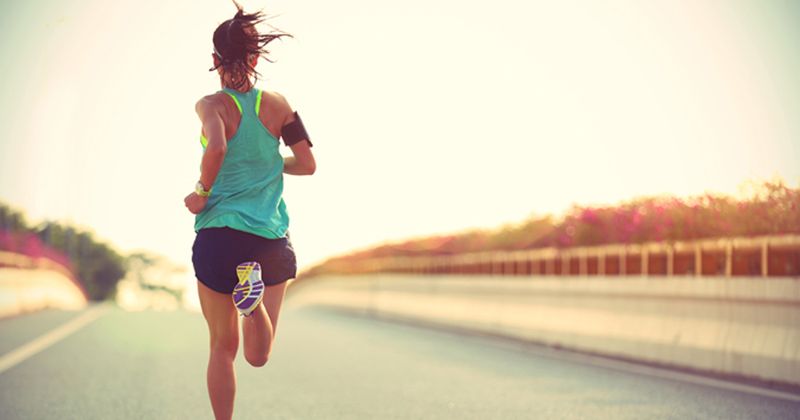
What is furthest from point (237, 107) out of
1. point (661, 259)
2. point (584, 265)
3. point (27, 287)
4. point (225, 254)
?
point (27, 287)

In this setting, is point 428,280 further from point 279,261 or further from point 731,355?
point 279,261

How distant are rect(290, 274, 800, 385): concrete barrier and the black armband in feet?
17.1

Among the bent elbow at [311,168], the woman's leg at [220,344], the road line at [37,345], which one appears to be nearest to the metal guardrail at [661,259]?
the bent elbow at [311,168]

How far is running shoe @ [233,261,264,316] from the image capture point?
4828 millimetres

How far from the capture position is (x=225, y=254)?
4.94 meters

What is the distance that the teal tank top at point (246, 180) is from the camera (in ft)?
16.2

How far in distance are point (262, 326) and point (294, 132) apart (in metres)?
0.97

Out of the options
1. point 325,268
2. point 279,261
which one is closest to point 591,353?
point 279,261

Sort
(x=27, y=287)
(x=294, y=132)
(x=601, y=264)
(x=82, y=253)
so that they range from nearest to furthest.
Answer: (x=294, y=132), (x=601, y=264), (x=27, y=287), (x=82, y=253)

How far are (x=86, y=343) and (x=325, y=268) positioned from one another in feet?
117

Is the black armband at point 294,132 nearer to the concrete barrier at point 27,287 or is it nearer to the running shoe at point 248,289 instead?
the running shoe at point 248,289

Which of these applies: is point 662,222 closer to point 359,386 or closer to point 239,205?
point 359,386

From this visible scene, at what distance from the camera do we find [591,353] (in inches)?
494

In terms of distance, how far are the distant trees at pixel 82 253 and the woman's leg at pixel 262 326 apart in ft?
322
